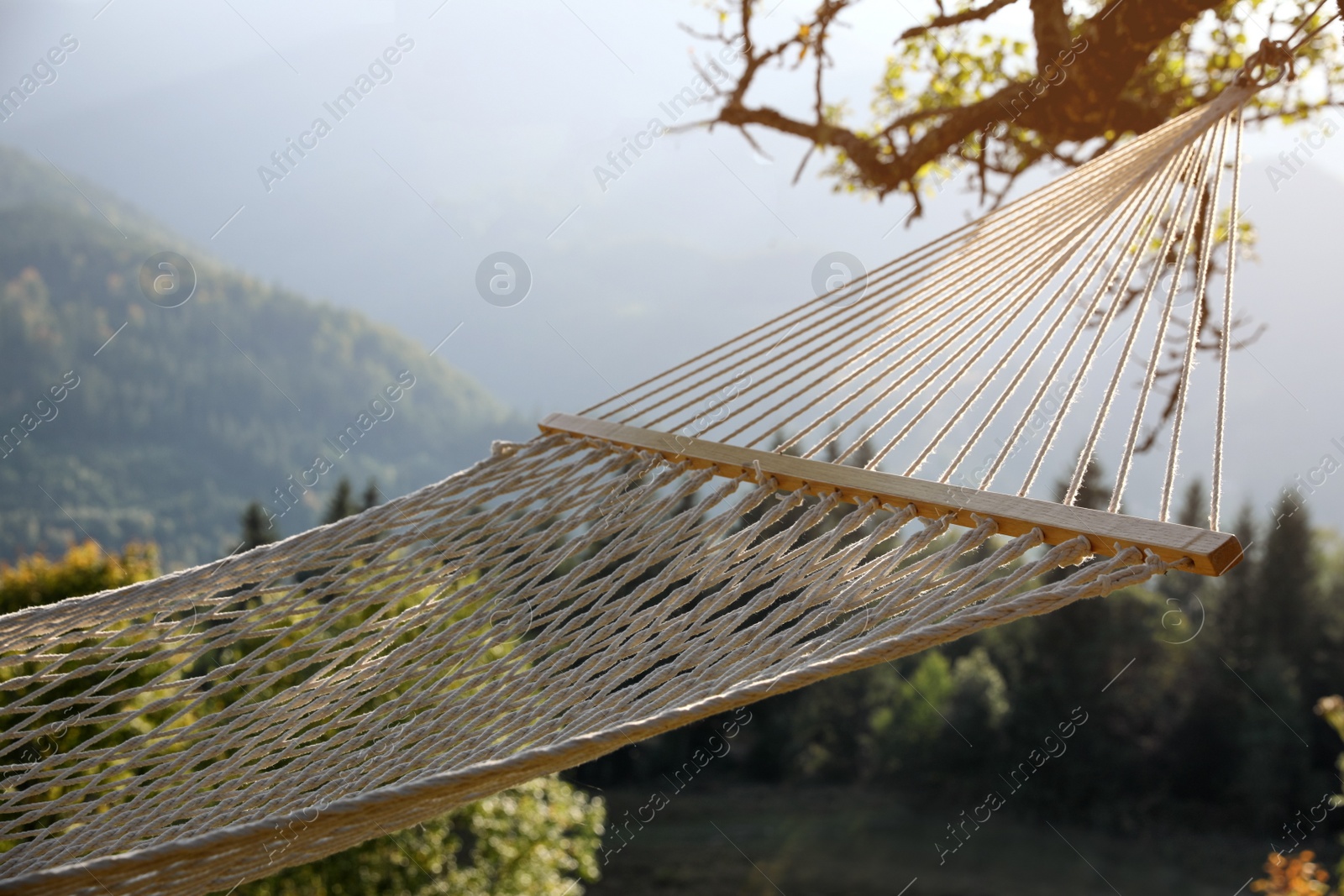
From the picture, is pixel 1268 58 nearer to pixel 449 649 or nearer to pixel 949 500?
pixel 949 500

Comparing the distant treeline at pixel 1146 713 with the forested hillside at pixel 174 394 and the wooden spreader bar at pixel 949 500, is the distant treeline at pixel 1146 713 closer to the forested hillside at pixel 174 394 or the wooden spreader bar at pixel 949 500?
the wooden spreader bar at pixel 949 500

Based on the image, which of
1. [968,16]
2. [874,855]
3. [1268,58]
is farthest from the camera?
[874,855]

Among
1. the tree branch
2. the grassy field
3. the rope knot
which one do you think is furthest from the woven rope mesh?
the grassy field

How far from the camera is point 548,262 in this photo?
48375mm

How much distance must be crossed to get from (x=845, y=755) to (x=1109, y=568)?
520 inches

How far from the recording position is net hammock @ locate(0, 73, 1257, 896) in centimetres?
94

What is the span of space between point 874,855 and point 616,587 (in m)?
11.4

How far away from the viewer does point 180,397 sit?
33.8 metres

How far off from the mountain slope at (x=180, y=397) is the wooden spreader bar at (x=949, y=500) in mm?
26116

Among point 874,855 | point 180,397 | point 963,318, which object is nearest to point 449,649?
point 963,318

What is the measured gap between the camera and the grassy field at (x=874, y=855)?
10422 mm

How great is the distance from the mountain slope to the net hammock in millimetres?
26085

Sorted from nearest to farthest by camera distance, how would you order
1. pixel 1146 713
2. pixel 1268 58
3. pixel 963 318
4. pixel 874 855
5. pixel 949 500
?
1. pixel 949 500
2. pixel 963 318
3. pixel 1268 58
4. pixel 874 855
5. pixel 1146 713

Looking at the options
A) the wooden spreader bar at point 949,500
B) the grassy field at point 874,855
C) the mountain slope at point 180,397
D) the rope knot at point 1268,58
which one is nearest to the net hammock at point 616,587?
the wooden spreader bar at point 949,500
